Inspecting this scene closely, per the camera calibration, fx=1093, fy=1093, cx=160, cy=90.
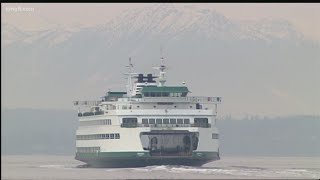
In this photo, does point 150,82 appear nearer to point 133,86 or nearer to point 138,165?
point 133,86

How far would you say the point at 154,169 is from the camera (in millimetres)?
66875

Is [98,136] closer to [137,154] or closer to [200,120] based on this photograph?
[137,154]

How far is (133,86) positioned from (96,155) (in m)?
6.20

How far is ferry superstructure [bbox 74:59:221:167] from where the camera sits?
69.4 meters

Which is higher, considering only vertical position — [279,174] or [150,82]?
[150,82]

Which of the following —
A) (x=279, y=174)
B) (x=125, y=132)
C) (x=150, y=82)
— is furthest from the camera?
(x=150, y=82)

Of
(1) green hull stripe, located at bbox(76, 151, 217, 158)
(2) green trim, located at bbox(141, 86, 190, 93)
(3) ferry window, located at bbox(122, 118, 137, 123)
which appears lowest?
(1) green hull stripe, located at bbox(76, 151, 217, 158)

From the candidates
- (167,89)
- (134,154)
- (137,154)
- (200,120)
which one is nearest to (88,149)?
(167,89)

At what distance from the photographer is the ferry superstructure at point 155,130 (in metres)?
69.4

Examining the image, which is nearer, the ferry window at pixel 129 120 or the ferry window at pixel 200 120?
the ferry window at pixel 129 120

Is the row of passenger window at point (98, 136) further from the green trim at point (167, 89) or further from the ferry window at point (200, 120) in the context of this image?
the ferry window at point (200, 120)

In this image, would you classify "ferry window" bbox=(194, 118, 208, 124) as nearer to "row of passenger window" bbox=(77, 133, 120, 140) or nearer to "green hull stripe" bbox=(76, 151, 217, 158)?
"green hull stripe" bbox=(76, 151, 217, 158)

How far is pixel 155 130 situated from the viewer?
7000 centimetres

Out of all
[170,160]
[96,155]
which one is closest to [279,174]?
[170,160]
